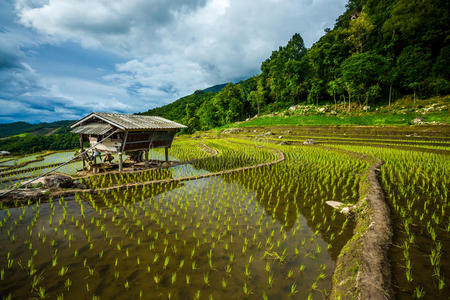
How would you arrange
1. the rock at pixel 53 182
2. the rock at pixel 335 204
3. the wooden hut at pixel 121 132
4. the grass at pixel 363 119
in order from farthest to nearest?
1. the grass at pixel 363 119
2. the wooden hut at pixel 121 132
3. the rock at pixel 53 182
4. the rock at pixel 335 204

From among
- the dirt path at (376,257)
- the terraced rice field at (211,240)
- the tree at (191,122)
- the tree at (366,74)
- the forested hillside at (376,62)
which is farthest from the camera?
the tree at (191,122)

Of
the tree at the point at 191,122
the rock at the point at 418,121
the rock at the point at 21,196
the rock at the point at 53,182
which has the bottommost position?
the rock at the point at 21,196

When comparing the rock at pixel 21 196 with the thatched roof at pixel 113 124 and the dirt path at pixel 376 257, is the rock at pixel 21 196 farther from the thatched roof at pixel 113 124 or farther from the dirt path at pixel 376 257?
the dirt path at pixel 376 257

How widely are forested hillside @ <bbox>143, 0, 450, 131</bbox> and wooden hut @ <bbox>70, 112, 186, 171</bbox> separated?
103 feet

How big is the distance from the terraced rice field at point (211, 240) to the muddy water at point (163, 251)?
22 mm

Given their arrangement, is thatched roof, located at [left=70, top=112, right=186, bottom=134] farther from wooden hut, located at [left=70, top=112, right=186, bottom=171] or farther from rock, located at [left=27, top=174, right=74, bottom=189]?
rock, located at [left=27, top=174, right=74, bottom=189]

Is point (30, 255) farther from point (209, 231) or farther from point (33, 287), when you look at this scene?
point (209, 231)

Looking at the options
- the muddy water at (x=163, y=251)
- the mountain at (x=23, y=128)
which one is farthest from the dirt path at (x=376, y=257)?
the mountain at (x=23, y=128)

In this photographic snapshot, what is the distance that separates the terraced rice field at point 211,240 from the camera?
9.43 ft

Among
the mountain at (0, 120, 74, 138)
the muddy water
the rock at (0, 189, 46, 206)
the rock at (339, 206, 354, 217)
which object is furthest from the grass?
the mountain at (0, 120, 74, 138)

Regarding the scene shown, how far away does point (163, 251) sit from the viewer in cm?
383

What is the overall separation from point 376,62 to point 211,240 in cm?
3607

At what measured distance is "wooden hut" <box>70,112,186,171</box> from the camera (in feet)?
32.5

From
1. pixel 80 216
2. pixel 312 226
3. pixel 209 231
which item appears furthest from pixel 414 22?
pixel 80 216
